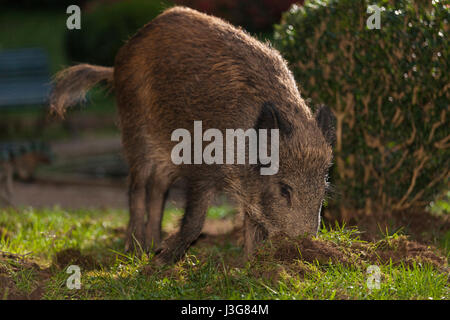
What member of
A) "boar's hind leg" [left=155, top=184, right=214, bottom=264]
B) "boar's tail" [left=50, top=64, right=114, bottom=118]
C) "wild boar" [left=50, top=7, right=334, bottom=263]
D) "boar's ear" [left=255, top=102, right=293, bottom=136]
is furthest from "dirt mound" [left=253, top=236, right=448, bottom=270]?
"boar's tail" [left=50, top=64, right=114, bottom=118]

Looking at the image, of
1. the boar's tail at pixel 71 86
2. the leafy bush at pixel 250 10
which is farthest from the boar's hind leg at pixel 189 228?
the leafy bush at pixel 250 10

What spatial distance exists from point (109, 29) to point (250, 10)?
3504mm

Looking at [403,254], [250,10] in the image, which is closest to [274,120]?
[403,254]

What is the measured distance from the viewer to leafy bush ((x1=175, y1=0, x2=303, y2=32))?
1343 cm

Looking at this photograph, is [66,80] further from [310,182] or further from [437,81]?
[437,81]

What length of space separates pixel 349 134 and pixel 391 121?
365 millimetres

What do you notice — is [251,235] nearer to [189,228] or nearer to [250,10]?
[189,228]

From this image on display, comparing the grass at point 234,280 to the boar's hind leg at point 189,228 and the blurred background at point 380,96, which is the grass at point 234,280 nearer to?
the boar's hind leg at point 189,228

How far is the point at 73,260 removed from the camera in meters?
4.58

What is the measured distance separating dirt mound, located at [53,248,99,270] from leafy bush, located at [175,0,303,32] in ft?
31.2

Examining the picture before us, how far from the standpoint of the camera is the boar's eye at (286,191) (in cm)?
386

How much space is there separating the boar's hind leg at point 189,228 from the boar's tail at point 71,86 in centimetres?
178

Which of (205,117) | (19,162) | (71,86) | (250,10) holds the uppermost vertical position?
(250,10)

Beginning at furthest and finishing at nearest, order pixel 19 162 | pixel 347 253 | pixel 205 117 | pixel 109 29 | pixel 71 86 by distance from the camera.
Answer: pixel 109 29, pixel 19 162, pixel 71 86, pixel 205 117, pixel 347 253
